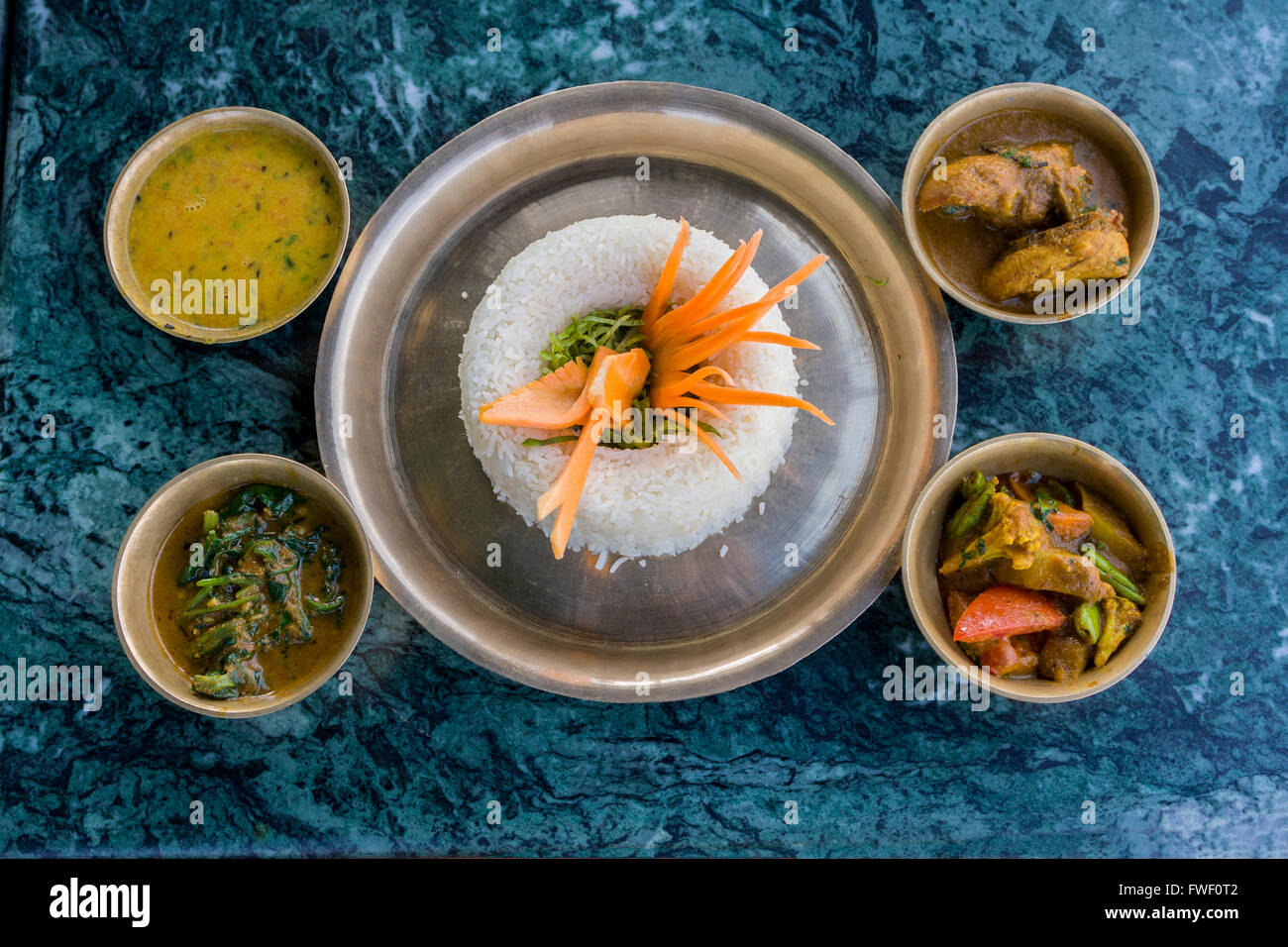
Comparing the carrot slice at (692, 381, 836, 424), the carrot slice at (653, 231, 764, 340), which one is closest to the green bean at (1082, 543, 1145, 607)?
the carrot slice at (692, 381, 836, 424)

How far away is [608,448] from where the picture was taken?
7.89ft

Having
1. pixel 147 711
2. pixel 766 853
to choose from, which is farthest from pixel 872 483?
pixel 147 711

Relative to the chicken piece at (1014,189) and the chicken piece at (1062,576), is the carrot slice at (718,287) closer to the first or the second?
the chicken piece at (1014,189)

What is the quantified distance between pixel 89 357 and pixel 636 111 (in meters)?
1.66

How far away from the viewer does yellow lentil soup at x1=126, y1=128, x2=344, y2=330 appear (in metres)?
2.51

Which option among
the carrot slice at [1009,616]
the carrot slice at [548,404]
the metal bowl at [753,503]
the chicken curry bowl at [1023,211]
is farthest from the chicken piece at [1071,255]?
the carrot slice at [548,404]

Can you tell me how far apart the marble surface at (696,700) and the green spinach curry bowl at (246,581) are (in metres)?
0.23

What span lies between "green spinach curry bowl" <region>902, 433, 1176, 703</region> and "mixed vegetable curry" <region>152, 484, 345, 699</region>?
4.87 ft

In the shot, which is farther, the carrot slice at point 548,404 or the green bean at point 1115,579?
the green bean at point 1115,579

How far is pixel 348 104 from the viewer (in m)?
2.68

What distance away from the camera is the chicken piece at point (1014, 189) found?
2.40 metres

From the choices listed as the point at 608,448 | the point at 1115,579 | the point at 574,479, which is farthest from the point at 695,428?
the point at 1115,579

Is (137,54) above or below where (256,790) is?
above

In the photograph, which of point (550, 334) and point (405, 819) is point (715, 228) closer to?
point (550, 334)
